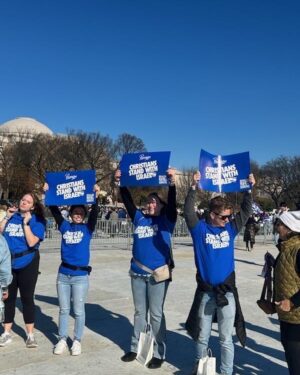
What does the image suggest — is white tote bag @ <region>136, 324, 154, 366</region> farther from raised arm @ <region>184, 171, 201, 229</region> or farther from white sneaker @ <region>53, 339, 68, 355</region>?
raised arm @ <region>184, 171, 201, 229</region>

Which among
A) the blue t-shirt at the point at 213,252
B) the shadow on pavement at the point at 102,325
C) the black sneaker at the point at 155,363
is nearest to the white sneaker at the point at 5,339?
the shadow on pavement at the point at 102,325

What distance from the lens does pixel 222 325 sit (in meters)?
4.85

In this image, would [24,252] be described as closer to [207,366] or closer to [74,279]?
[74,279]

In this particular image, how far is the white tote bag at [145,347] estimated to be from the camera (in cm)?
542

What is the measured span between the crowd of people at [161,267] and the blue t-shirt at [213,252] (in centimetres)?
1

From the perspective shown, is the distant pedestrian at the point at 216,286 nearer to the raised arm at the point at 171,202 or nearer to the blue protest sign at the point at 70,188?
the raised arm at the point at 171,202

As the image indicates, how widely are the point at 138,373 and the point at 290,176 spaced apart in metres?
78.1

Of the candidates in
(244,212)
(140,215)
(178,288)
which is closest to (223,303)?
(244,212)

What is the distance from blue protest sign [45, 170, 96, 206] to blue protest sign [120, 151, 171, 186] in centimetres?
44

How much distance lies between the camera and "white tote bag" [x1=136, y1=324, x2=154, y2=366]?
5422 mm

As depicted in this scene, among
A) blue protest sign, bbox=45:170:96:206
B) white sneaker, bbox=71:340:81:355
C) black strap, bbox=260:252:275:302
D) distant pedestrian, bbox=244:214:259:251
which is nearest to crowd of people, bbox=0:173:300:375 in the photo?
white sneaker, bbox=71:340:81:355

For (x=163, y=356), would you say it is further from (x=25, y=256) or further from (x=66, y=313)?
(x=25, y=256)

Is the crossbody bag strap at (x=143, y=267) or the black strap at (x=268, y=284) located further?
the crossbody bag strap at (x=143, y=267)

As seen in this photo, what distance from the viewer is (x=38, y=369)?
5.23m
